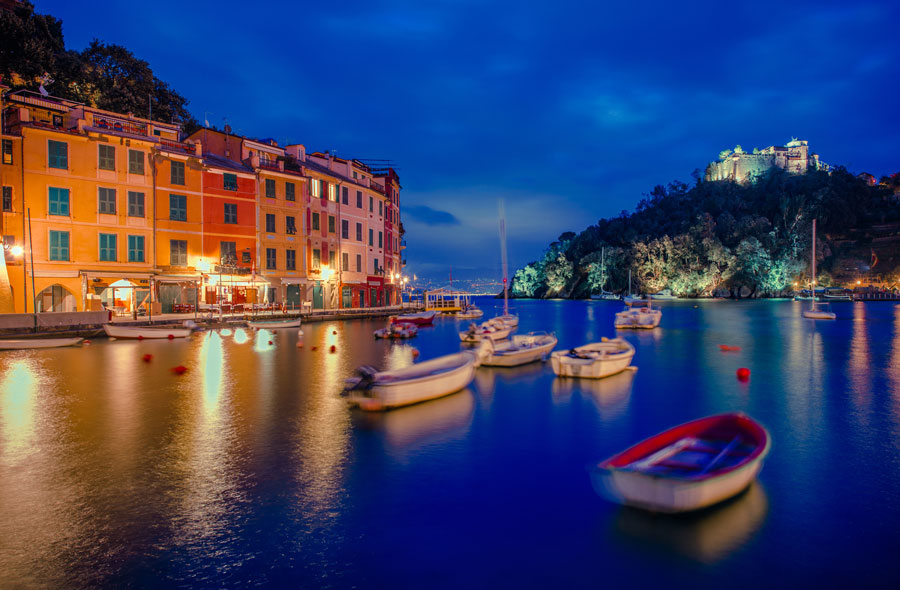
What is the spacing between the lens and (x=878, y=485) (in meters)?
8.38

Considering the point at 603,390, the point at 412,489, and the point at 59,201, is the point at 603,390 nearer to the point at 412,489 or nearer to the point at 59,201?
the point at 412,489

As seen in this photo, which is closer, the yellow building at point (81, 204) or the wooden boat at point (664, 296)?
the yellow building at point (81, 204)

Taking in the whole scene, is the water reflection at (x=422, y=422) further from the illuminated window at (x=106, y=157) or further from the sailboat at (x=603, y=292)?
the sailboat at (x=603, y=292)

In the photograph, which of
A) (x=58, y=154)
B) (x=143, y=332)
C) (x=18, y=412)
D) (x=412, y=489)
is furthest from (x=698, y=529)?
(x=58, y=154)

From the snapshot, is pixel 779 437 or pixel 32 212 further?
pixel 32 212

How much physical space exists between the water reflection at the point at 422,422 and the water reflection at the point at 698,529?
4484 millimetres

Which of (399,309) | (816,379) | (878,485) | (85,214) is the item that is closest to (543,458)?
(878,485)

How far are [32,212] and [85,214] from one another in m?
2.67

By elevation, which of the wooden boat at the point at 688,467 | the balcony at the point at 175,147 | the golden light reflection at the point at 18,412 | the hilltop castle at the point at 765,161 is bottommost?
the golden light reflection at the point at 18,412

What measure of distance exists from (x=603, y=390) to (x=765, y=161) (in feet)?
575

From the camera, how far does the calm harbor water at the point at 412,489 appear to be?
5.83 m

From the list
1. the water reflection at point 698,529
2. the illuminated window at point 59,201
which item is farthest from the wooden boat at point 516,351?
the illuminated window at point 59,201

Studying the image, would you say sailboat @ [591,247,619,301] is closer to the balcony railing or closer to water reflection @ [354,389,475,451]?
the balcony railing

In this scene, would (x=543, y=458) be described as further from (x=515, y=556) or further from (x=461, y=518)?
(x=515, y=556)
